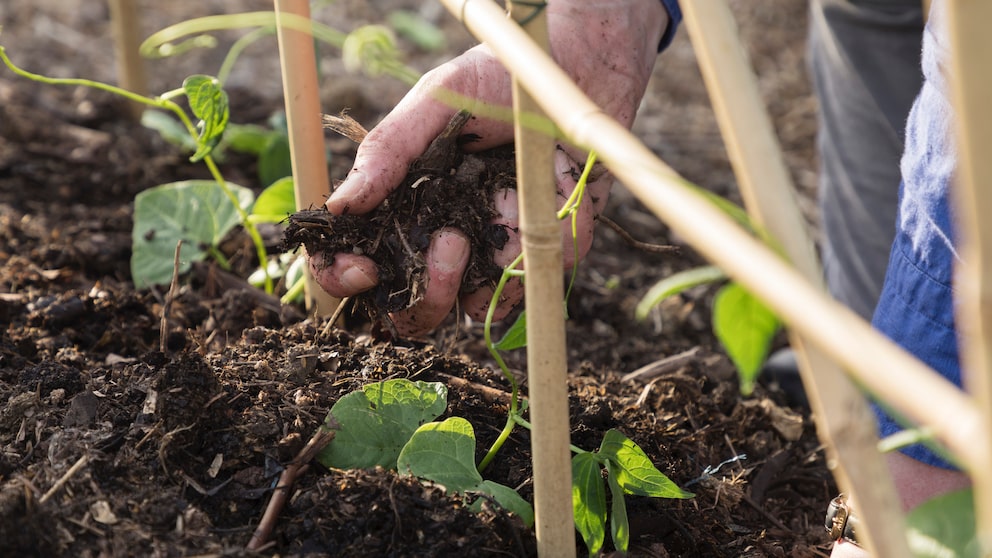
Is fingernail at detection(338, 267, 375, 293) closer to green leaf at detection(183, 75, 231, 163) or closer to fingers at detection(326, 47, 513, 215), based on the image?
fingers at detection(326, 47, 513, 215)

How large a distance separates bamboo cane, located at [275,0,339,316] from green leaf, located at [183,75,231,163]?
4.1 inches

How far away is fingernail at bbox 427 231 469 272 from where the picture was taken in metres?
1.21

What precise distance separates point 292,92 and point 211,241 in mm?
494

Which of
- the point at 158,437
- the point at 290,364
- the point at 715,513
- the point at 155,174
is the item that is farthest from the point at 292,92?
the point at 155,174

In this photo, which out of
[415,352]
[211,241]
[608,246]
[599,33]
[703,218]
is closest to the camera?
[703,218]

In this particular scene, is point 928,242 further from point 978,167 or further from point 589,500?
→ point 978,167

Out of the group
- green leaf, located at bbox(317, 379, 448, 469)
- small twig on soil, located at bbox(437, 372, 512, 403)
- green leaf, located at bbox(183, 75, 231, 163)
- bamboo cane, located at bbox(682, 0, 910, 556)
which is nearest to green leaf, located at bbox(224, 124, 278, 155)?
green leaf, located at bbox(183, 75, 231, 163)

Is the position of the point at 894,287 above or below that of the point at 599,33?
below

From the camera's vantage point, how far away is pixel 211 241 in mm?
1690

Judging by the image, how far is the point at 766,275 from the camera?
0.56 metres

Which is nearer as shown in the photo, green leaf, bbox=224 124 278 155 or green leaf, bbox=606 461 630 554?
green leaf, bbox=606 461 630 554

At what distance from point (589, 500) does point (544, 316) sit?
0.30m

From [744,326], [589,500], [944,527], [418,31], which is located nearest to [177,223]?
[589,500]

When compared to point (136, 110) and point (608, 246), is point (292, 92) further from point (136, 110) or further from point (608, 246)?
point (136, 110)
